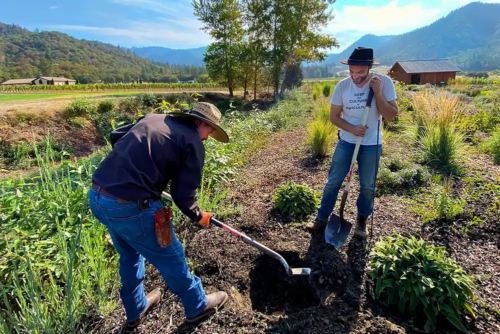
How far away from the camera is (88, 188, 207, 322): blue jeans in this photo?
5.28 feet

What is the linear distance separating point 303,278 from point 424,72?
49.3 m

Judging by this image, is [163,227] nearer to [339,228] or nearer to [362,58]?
[339,228]

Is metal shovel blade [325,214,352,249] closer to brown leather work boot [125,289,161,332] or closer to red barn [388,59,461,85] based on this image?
brown leather work boot [125,289,161,332]

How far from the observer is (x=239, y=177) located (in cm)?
497

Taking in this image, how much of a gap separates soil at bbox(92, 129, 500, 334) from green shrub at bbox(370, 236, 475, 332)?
11 centimetres

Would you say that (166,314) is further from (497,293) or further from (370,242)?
(497,293)

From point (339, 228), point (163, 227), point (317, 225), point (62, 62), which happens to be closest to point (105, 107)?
point (317, 225)

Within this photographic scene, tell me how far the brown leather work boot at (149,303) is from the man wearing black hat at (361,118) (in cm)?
193

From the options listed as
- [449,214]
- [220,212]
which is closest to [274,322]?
[220,212]

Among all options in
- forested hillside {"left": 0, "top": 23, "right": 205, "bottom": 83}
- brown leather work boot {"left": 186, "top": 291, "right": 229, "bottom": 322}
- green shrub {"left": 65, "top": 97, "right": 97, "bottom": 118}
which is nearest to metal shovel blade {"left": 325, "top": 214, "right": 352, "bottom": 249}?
brown leather work boot {"left": 186, "top": 291, "right": 229, "bottom": 322}

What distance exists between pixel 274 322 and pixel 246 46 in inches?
967

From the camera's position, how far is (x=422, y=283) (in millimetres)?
1920

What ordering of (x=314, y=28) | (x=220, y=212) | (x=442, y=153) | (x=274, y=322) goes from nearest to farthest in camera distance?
(x=274, y=322), (x=220, y=212), (x=442, y=153), (x=314, y=28)

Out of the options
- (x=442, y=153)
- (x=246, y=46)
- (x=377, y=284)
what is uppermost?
(x=246, y=46)
